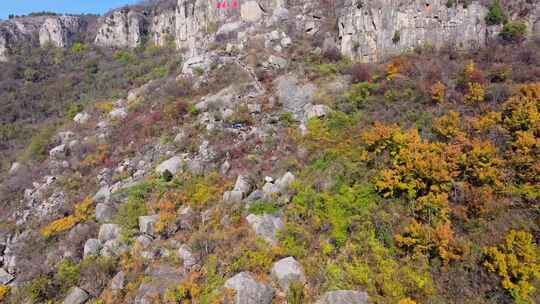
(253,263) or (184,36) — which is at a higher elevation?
(184,36)

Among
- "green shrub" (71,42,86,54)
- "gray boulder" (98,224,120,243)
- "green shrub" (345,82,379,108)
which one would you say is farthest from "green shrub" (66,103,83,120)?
"green shrub" (345,82,379,108)

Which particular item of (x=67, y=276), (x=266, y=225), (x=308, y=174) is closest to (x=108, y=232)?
(x=67, y=276)

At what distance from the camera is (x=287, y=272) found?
7.61m

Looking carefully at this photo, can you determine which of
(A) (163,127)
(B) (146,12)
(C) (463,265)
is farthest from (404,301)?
(B) (146,12)

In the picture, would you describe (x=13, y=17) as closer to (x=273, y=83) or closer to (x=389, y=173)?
(x=273, y=83)

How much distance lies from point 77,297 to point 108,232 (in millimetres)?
2349

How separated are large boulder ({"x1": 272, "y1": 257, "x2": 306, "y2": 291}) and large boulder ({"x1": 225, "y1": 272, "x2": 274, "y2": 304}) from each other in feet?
1.22

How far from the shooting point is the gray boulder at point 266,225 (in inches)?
345

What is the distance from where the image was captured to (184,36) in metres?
31.0

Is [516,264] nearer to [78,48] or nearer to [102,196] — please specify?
[102,196]

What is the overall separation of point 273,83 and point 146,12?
107 ft

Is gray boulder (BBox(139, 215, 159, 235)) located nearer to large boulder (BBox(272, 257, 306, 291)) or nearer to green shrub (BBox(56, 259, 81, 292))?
green shrub (BBox(56, 259, 81, 292))

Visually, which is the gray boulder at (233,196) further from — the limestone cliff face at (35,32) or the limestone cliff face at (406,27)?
the limestone cliff face at (35,32)

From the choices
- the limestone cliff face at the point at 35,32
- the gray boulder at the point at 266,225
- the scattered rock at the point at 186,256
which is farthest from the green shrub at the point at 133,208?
the limestone cliff face at the point at 35,32
